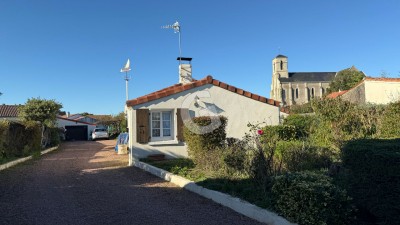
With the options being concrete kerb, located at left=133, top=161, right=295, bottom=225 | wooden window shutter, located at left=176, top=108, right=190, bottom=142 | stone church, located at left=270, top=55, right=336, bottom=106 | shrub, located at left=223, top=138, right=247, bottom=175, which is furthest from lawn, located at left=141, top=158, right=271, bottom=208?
stone church, located at left=270, top=55, right=336, bottom=106

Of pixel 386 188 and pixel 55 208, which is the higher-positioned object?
pixel 386 188

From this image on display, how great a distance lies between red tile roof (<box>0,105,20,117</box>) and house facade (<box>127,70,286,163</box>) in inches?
1269

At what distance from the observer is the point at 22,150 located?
55.5 ft

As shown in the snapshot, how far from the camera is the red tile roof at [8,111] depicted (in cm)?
3966

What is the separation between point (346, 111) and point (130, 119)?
8257 millimetres

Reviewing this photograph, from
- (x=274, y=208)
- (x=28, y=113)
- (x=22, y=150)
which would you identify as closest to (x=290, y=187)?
(x=274, y=208)

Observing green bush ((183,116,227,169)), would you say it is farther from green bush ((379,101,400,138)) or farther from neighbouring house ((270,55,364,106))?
neighbouring house ((270,55,364,106))

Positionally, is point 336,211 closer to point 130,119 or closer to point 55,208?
point 55,208

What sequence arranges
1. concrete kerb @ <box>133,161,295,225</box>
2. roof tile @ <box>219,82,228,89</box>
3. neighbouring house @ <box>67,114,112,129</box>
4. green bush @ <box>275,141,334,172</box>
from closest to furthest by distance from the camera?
1. concrete kerb @ <box>133,161,295,225</box>
2. green bush @ <box>275,141,334,172</box>
3. roof tile @ <box>219,82,228,89</box>
4. neighbouring house @ <box>67,114,112,129</box>

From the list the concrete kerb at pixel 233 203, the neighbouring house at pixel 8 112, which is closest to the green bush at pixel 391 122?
the concrete kerb at pixel 233 203

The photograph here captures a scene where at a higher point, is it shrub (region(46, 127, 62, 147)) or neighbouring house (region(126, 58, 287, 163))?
neighbouring house (region(126, 58, 287, 163))

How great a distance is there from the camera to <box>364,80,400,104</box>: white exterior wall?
23.6 metres

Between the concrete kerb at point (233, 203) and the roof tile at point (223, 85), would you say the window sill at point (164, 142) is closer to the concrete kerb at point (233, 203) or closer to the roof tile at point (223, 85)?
the roof tile at point (223, 85)

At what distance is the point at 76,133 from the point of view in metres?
44.0
